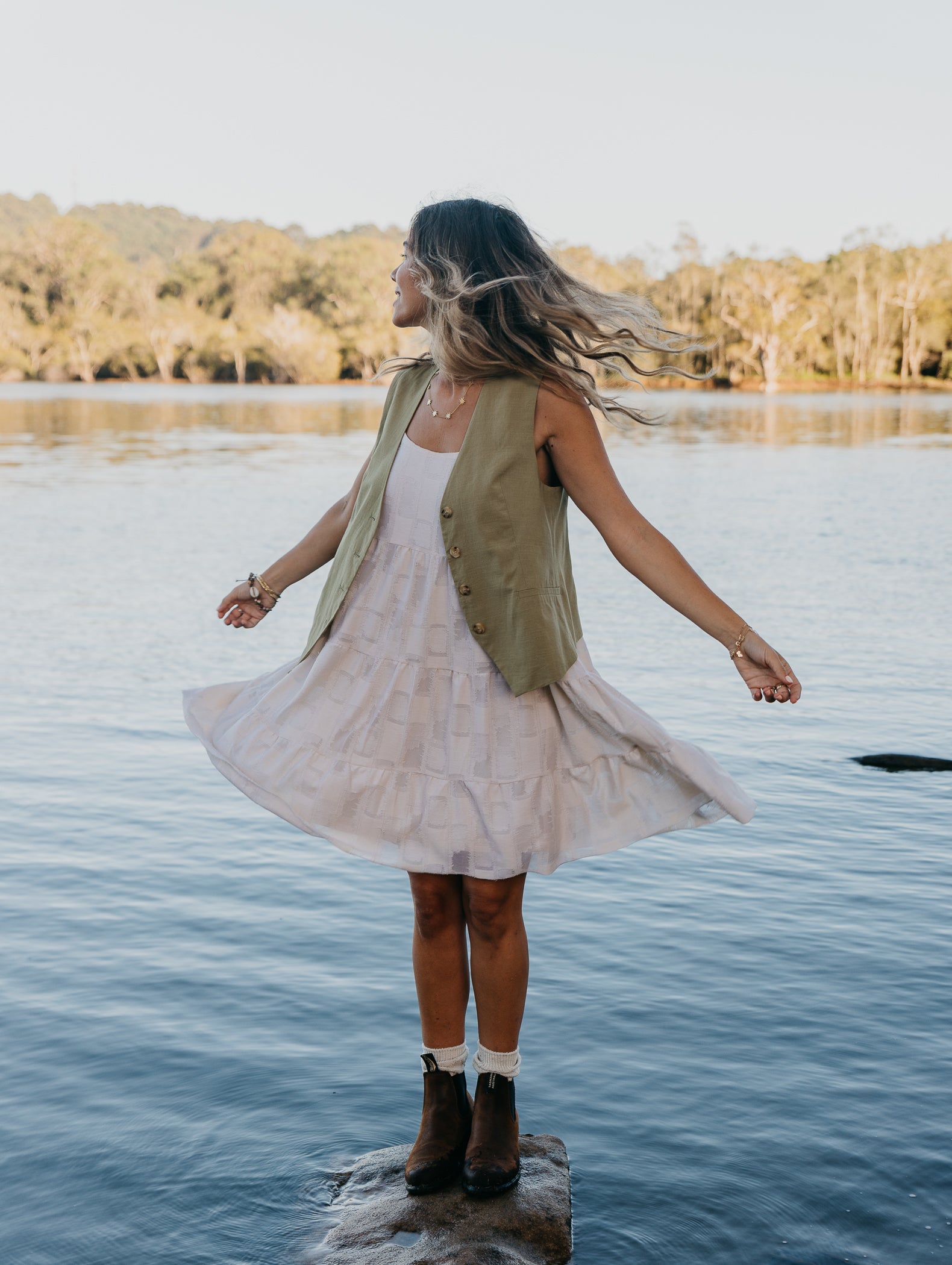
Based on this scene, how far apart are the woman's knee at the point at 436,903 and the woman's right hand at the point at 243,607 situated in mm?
727

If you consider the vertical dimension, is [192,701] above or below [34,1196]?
above

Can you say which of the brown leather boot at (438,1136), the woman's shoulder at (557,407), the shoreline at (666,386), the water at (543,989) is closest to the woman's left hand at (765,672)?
the woman's shoulder at (557,407)

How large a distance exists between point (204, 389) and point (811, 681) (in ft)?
218

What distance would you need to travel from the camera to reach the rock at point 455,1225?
7.90 feet

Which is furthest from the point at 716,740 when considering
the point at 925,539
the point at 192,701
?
the point at 925,539

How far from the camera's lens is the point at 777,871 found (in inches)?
189

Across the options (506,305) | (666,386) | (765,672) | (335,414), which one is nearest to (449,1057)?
(765,672)

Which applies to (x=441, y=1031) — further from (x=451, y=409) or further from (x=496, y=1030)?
(x=451, y=409)

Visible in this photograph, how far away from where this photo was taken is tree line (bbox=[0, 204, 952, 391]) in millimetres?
77875

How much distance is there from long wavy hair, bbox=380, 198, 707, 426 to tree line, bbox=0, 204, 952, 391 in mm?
73870

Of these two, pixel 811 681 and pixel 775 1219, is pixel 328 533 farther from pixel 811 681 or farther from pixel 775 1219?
pixel 811 681

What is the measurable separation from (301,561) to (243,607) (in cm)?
19

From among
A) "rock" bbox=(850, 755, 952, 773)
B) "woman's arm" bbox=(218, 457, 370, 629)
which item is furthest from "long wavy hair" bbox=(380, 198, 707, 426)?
"rock" bbox=(850, 755, 952, 773)

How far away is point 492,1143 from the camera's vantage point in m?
2.57
